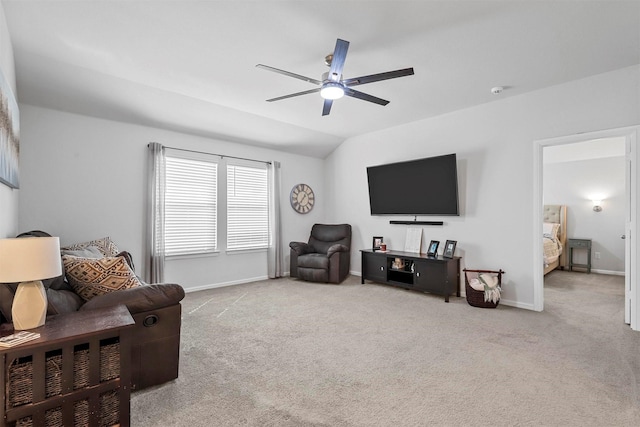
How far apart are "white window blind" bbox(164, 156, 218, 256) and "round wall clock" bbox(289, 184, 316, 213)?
1627 millimetres

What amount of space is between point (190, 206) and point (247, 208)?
1.03 meters

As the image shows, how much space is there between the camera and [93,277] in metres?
2.14

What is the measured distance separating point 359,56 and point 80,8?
7.62 feet

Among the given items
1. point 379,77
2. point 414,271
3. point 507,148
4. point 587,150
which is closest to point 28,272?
point 379,77

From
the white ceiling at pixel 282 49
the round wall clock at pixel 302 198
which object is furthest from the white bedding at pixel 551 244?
the round wall clock at pixel 302 198

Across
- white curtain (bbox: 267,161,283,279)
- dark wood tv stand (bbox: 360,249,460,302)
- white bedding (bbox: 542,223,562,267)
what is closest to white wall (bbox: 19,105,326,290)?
white curtain (bbox: 267,161,283,279)

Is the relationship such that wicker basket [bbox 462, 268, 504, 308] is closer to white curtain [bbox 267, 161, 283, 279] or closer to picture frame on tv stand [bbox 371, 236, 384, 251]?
picture frame on tv stand [bbox 371, 236, 384, 251]

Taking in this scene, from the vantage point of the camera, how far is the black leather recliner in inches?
215

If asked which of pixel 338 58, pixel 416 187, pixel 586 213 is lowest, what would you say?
pixel 586 213

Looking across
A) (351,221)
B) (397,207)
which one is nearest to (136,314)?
(397,207)

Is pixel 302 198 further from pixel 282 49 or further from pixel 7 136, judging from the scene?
pixel 7 136

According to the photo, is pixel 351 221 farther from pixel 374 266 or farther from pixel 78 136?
pixel 78 136

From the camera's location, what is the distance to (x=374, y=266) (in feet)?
17.4

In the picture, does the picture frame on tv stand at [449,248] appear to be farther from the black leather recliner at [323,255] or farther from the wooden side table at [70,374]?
the wooden side table at [70,374]
